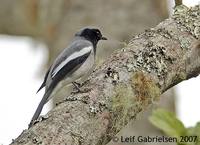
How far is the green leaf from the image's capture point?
2635 millimetres

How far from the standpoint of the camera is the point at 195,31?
10.5 feet

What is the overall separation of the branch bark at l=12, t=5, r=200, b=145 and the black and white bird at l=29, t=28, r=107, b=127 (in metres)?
0.86

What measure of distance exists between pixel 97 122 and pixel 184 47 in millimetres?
749

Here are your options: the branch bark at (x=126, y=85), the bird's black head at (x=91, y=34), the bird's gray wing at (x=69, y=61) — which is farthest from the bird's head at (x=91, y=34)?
the branch bark at (x=126, y=85)

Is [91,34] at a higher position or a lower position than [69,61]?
higher

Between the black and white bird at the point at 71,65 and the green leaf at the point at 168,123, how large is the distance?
1092mm

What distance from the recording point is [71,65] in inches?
165

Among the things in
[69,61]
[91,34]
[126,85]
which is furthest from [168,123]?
[91,34]

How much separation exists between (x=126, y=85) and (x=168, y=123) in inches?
11.2

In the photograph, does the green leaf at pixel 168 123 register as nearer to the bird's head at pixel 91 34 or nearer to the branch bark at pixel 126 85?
the branch bark at pixel 126 85

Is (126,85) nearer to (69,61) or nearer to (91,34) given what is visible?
(69,61)

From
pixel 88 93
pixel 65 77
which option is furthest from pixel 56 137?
pixel 65 77

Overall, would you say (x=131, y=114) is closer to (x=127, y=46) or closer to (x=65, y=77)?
(x=127, y=46)

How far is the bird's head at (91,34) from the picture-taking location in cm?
487
